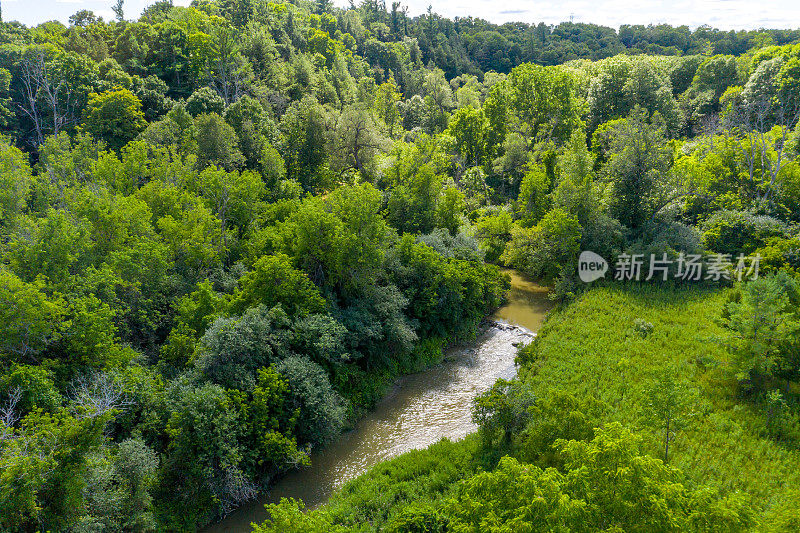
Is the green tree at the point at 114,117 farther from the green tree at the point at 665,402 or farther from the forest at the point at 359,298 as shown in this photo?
the green tree at the point at 665,402

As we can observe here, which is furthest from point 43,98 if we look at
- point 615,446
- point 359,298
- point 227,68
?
point 615,446

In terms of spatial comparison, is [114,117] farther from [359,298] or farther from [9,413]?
[9,413]

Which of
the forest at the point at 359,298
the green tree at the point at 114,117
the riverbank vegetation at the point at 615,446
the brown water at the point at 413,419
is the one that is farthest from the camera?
the green tree at the point at 114,117

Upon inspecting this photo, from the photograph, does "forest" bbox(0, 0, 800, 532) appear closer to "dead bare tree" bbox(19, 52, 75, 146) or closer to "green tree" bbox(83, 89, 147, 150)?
"green tree" bbox(83, 89, 147, 150)

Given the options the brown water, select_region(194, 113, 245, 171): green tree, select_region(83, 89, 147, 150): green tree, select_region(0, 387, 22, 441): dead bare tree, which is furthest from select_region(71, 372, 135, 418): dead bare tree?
select_region(83, 89, 147, 150): green tree

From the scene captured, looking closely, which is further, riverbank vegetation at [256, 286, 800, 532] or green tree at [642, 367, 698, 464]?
green tree at [642, 367, 698, 464]

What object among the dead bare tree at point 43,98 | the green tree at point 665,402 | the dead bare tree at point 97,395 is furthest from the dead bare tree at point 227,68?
the green tree at point 665,402

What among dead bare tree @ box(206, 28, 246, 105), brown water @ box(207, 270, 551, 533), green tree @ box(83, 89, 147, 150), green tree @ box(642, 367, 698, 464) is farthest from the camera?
dead bare tree @ box(206, 28, 246, 105)
